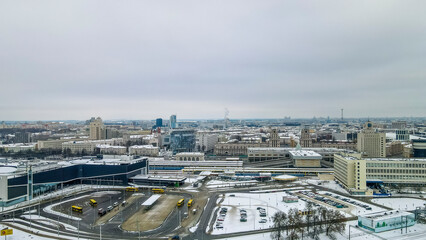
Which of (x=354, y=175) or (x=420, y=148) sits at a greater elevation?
(x=420, y=148)

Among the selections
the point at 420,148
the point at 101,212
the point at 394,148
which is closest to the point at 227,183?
the point at 101,212

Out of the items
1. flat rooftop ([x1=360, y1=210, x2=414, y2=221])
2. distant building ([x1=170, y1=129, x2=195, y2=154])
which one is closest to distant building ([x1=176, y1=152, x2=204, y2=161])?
distant building ([x1=170, y1=129, x2=195, y2=154])

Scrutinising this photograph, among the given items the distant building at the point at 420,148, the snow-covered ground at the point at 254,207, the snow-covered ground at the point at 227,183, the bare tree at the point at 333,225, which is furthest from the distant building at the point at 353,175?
the distant building at the point at 420,148

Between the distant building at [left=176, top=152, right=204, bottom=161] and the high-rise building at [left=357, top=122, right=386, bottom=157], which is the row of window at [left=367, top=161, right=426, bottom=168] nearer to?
the high-rise building at [left=357, top=122, right=386, bottom=157]

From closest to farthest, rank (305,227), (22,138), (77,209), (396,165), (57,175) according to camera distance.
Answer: (305,227), (77,209), (57,175), (396,165), (22,138)

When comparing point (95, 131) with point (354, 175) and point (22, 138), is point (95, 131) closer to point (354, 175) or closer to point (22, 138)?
point (22, 138)

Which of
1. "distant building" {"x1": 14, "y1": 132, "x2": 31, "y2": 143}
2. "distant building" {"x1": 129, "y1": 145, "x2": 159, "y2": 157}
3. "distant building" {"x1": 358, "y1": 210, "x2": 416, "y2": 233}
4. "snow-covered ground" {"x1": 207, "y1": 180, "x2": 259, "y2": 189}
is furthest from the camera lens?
"distant building" {"x1": 14, "y1": 132, "x2": 31, "y2": 143}

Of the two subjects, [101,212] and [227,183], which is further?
[227,183]
